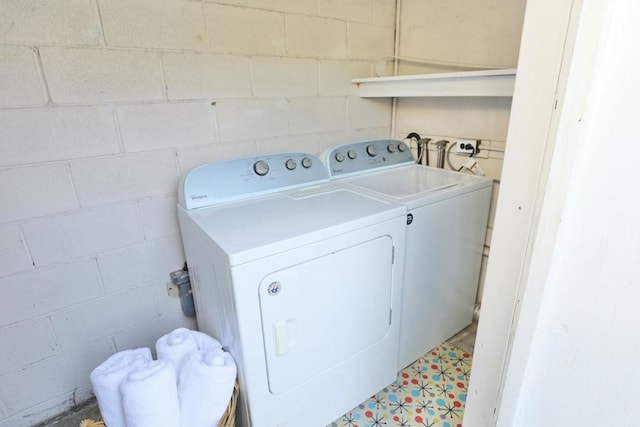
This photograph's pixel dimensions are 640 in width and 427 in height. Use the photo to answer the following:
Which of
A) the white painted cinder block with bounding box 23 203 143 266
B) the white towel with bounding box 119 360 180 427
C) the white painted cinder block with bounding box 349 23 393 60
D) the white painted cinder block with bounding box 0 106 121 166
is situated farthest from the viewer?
the white painted cinder block with bounding box 349 23 393 60

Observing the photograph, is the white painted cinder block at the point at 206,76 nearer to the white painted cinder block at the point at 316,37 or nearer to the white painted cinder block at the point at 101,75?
the white painted cinder block at the point at 101,75

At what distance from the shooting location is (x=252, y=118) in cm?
171

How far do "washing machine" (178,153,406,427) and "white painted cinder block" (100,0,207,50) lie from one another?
1.82ft

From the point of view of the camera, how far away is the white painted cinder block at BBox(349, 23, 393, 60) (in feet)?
6.44

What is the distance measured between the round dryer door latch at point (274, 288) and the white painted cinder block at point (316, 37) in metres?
1.25

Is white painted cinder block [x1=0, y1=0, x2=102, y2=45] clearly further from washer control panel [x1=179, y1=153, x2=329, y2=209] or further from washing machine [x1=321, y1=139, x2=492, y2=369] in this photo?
washing machine [x1=321, y1=139, x2=492, y2=369]

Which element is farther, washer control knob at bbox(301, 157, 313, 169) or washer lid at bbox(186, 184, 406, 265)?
washer control knob at bbox(301, 157, 313, 169)

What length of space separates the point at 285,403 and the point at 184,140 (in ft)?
3.89

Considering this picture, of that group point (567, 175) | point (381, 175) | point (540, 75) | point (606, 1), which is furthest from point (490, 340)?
point (381, 175)

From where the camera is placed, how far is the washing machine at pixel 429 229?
1.46 meters

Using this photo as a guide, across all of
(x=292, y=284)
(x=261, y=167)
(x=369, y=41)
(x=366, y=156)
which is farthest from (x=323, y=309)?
(x=369, y=41)

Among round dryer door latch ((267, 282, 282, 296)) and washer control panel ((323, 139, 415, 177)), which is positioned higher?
washer control panel ((323, 139, 415, 177))

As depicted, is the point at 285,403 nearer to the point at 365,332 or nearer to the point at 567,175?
the point at 365,332

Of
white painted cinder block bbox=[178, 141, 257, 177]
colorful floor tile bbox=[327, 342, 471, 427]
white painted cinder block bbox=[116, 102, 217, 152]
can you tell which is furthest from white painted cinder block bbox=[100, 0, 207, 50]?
colorful floor tile bbox=[327, 342, 471, 427]
